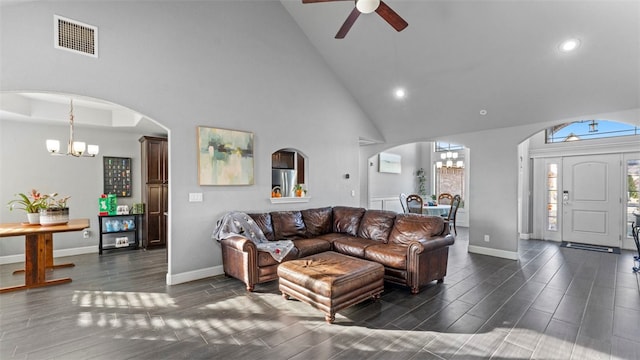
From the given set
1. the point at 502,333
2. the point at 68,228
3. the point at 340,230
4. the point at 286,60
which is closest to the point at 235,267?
the point at 340,230

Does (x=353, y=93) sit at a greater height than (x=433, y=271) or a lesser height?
greater

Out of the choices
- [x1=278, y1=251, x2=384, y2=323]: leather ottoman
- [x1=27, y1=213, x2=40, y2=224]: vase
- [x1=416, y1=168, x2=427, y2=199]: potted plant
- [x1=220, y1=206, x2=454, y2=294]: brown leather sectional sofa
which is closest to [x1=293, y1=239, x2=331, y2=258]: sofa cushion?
[x1=220, y1=206, x2=454, y2=294]: brown leather sectional sofa

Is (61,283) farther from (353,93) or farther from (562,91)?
(562,91)

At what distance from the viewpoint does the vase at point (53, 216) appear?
12.9 feet

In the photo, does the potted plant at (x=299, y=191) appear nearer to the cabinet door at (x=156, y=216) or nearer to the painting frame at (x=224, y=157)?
the painting frame at (x=224, y=157)

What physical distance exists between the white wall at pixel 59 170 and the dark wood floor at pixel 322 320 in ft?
4.53

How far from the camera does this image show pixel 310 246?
13.7 feet

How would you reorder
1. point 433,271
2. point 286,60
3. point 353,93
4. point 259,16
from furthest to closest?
point 353,93
point 286,60
point 259,16
point 433,271

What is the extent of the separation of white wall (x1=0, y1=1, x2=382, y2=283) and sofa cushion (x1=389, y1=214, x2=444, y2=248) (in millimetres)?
1863

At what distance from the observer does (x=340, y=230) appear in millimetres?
5074

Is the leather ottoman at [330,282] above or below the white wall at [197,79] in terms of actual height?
below

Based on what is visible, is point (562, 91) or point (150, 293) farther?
point (562, 91)

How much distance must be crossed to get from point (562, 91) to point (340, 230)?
4096 mm

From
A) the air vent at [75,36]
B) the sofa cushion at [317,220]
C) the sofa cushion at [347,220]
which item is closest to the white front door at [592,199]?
the sofa cushion at [347,220]
